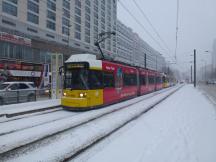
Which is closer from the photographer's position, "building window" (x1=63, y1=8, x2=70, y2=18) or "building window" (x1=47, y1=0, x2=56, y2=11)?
"building window" (x1=47, y1=0, x2=56, y2=11)

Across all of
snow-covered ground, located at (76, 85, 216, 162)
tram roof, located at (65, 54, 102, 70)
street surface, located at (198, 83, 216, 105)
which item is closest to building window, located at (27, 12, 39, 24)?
street surface, located at (198, 83, 216, 105)

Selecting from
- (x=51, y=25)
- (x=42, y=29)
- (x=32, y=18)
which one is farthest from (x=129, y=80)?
(x=51, y=25)

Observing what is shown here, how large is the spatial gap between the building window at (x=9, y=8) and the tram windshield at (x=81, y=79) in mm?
41748

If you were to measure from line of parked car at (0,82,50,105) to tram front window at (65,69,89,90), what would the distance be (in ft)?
16.8

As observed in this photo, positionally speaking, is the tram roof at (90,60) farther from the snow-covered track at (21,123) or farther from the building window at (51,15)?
the building window at (51,15)

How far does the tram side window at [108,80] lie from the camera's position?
17.2 m

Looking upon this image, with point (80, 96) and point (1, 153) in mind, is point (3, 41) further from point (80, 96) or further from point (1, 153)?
point (1, 153)

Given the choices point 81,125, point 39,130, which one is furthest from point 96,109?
point 39,130

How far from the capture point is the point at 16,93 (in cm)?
1912

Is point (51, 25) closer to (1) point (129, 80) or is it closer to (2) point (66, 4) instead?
(2) point (66, 4)

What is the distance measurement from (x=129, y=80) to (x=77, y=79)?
334 inches

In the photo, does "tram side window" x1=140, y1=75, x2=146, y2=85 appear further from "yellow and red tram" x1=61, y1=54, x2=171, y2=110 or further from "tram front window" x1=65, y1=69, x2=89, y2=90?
"tram front window" x1=65, y1=69, x2=89, y2=90

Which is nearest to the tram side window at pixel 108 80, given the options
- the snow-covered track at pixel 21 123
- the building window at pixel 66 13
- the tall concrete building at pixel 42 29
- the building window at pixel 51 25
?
the snow-covered track at pixel 21 123

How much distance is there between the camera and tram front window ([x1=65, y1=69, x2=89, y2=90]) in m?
15.2
